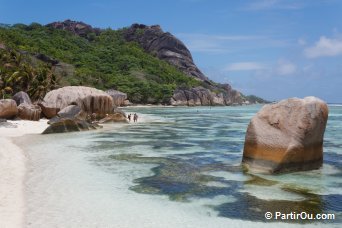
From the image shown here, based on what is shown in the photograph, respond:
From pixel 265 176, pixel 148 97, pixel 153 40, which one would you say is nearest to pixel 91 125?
pixel 265 176

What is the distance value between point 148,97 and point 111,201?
86243mm

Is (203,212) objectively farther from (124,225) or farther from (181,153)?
(181,153)

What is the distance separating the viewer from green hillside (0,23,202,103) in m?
83.9

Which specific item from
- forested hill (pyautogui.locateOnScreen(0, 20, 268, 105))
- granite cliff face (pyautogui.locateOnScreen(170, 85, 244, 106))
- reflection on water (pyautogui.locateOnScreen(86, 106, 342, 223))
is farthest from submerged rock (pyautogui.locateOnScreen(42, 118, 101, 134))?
granite cliff face (pyautogui.locateOnScreen(170, 85, 244, 106))

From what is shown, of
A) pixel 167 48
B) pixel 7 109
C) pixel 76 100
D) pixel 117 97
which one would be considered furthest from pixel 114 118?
pixel 167 48

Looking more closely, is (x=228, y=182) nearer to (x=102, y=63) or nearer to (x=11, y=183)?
(x=11, y=183)

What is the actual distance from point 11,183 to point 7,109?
20965 mm

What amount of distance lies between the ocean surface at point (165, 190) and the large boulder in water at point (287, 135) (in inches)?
20.4

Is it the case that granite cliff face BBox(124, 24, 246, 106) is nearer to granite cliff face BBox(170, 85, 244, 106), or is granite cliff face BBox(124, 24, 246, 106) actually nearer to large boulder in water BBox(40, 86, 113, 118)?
granite cliff face BBox(170, 85, 244, 106)

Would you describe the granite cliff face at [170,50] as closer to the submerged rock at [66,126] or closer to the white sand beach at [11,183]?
the submerged rock at [66,126]

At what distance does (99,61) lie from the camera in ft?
375

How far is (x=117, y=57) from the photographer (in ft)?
392

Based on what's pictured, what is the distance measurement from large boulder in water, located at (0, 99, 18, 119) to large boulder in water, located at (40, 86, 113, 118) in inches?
143

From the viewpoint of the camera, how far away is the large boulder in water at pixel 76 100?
33.7m
